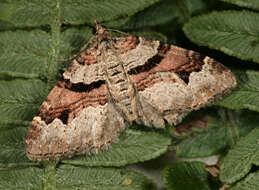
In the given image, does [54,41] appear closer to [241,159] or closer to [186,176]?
[186,176]

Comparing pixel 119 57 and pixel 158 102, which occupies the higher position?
pixel 119 57

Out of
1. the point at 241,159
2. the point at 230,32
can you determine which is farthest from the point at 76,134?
the point at 230,32

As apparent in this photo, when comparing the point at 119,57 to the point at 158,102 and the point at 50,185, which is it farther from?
the point at 50,185

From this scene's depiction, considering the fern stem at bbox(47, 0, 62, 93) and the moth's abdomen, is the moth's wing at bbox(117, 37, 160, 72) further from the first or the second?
the fern stem at bbox(47, 0, 62, 93)

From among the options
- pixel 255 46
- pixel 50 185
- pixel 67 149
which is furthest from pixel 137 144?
pixel 255 46

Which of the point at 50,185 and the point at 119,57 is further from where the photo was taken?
the point at 119,57

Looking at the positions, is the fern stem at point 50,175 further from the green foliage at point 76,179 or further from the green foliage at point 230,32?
the green foliage at point 230,32

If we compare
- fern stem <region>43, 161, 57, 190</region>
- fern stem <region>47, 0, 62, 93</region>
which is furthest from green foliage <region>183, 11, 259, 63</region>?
fern stem <region>43, 161, 57, 190</region>
